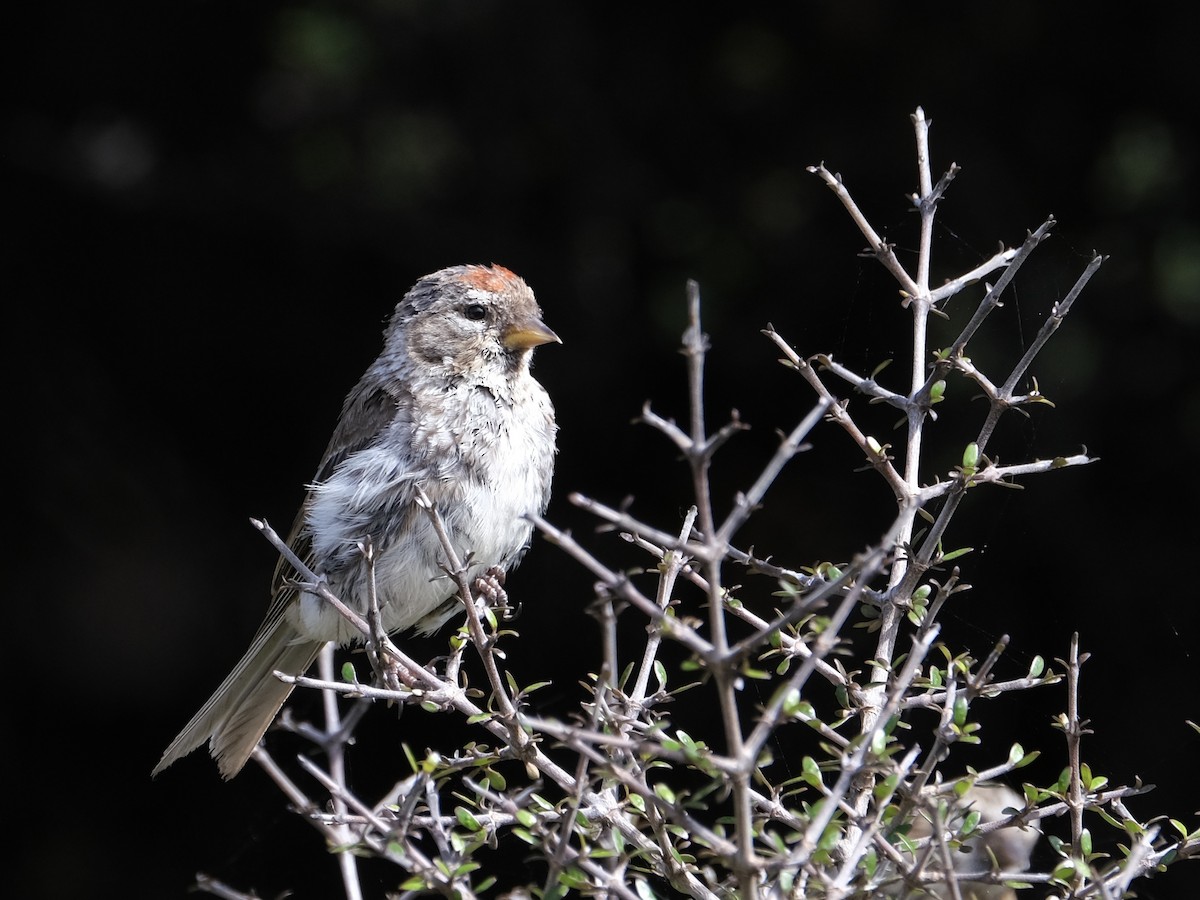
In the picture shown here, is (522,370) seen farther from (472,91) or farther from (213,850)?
(213,850)

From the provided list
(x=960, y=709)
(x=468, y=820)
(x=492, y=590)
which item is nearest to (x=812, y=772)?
(x=960, y=709)

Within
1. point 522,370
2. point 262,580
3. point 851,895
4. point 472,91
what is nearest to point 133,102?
point 472,91

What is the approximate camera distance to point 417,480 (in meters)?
2.70

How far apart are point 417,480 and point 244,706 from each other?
68 centimetres

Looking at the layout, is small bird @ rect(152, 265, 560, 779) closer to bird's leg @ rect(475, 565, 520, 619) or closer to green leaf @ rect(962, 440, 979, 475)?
bird's leg @ rect(475, 565, 520, 619)

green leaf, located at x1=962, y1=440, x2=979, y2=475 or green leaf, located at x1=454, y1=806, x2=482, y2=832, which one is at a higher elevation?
green leaf, located at x1=962, y1=440, x2=979, y2=475

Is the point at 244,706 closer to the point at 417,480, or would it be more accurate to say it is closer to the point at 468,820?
the point at 417,480

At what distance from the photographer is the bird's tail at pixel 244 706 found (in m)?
2.88

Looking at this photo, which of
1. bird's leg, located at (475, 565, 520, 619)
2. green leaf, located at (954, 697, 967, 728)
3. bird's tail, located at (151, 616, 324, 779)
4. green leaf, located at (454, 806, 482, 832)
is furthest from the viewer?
bird's tail, located at (151, 616, 324, 779)

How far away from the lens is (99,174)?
4348 millimetres

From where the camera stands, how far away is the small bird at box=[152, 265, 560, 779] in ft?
8.86

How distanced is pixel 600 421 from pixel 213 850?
188 centimetres

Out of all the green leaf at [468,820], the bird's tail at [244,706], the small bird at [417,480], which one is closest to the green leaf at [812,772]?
the green leaf at [468,820]

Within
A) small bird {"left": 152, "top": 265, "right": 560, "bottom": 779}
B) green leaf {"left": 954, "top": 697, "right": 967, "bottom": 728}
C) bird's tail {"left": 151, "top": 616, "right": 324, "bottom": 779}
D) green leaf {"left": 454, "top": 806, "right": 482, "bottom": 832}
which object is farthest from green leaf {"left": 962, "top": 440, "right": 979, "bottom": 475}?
bird's tail {"left": 151, "top": 616, "right": 324, "bottom": 779}
